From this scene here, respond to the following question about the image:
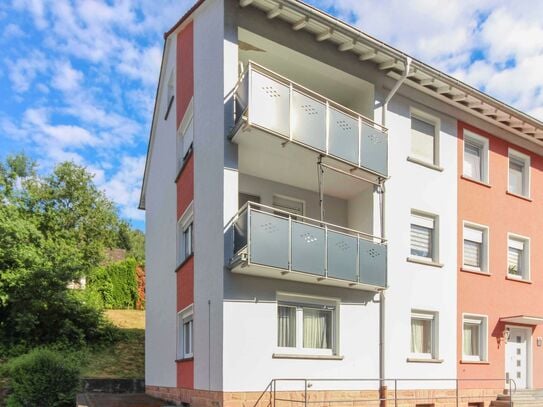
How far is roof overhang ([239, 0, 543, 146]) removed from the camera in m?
10.3

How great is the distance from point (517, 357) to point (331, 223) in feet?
24.0

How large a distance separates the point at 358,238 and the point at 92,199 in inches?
934

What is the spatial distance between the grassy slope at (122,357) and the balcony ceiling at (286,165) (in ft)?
30.0

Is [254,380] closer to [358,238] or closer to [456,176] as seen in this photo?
[358,238]

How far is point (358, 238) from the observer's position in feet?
34.6

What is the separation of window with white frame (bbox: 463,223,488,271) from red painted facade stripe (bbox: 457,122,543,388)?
0.62 ft

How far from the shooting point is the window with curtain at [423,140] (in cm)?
1330

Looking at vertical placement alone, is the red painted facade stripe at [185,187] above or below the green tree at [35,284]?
above

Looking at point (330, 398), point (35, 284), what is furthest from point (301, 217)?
point (35, 284)

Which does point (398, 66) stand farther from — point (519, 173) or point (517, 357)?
point (517, 357)

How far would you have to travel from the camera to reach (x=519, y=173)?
631 inches

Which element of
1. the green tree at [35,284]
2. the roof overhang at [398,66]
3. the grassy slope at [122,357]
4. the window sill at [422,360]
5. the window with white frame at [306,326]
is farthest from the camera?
the green tree at [35,284]

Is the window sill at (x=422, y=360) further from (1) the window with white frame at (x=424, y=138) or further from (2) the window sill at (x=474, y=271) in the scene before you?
(1) the window with white frame at (x=424, y=138)

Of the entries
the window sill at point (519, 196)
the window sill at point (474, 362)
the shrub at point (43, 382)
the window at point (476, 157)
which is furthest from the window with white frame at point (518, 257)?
the shrub at point (43, 382)
